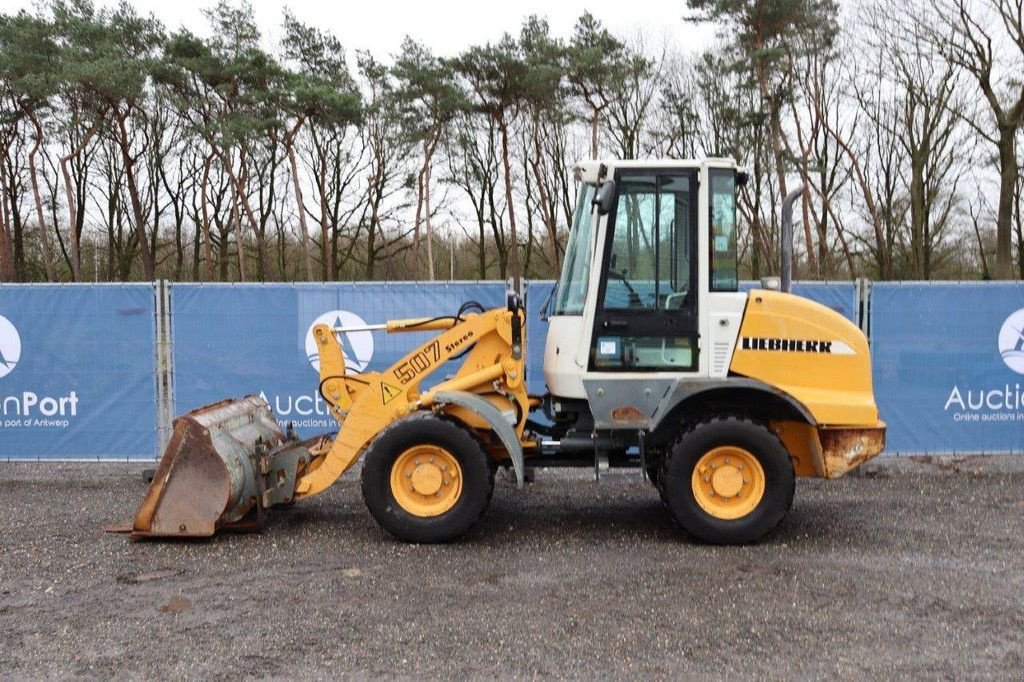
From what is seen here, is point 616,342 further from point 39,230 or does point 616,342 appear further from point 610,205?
point 39,230

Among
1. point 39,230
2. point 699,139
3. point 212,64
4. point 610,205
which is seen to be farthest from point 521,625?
point 39,230

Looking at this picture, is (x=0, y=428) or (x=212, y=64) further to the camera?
(x=212, y=64)

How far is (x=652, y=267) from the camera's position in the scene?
655cm

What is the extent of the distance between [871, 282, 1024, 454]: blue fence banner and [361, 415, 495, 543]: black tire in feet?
16.1

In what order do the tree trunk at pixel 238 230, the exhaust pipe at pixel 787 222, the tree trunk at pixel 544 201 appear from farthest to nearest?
the tree trunk at pixel 238 230 < the tree trunk at pixel 544 201 < the exhaust pipe at pixel 787 222

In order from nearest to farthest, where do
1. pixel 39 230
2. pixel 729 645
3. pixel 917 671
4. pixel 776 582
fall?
pixel 917 671
pixel 729 645
pixel 776 582
pixel 39 230

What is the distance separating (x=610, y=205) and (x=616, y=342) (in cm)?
96

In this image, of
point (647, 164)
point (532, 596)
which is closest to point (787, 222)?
point (647, 164)

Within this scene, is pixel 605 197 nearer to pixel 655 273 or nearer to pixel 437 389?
pixel 655 273

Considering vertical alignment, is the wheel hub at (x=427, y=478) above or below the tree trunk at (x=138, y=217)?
below

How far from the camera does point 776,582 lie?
5773mm

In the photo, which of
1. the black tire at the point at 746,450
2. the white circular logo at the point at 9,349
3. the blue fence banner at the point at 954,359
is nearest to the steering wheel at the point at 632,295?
the black tire at the point at 746,450

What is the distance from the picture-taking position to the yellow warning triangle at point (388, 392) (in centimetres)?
687

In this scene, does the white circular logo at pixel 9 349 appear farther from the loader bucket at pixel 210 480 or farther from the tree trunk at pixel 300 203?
the tree trunk at pixel 300 203
